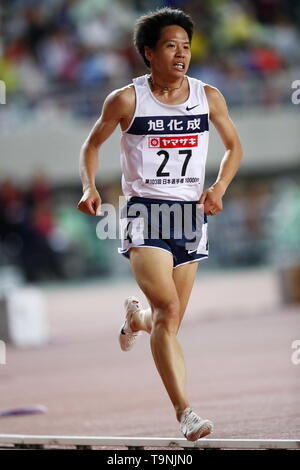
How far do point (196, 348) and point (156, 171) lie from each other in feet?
24.0

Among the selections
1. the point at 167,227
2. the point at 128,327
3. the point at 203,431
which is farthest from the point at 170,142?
the point at 203,431

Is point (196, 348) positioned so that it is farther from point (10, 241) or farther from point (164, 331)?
point (10, 241)

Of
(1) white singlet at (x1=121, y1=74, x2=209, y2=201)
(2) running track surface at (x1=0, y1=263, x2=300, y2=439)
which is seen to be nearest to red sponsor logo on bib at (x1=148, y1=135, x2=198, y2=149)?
(1) white singlet at (x1=121, y1=74, x2=209, y2=201)

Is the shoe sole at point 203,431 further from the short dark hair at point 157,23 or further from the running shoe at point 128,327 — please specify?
the short dark hair at point 157,23

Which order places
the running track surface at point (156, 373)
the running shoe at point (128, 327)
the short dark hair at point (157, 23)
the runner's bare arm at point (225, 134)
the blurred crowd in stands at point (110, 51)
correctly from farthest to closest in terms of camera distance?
1. the blurred crowd in stands at point (110, 51)
2. the running track surface at point (156, 373)
3. the running shoe at point (128, 327)
4. the runner's bare arm at point (225, 134)
5. the short dark hair at point (157, 23)

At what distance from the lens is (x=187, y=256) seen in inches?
254

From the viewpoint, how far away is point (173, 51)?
6234 millimetres

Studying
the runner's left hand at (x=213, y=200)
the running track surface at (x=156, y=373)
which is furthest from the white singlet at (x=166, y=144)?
the running track surface at (x=156, y=373)

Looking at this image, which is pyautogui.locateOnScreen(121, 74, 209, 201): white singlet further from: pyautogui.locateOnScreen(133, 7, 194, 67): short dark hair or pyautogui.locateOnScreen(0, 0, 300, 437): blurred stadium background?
pyautogui.locateOnScreen(0, 0, 300, 437): blurred stadium background

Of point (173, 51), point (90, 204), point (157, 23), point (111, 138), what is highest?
point (157, 23)

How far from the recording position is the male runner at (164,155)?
20.3 feet

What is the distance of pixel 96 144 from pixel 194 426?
169 centimetres

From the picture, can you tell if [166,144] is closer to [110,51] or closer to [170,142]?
[170,142]

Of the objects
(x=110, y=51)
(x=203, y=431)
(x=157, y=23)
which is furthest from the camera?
(x=110, y=51)
